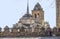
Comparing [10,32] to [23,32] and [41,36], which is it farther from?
[41,36]

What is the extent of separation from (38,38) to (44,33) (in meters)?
0.74

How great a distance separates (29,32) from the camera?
1234 inches

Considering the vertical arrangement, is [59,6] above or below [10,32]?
above

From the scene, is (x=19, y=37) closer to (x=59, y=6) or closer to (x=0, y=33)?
(x=0, y=33)

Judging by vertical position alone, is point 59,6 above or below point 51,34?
above

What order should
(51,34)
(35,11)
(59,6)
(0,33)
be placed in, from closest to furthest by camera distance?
(59,6) → (51,34) → (0,33) → (35,11)

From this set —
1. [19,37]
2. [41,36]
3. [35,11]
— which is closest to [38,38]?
[41,36]

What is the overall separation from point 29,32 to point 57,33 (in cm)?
302

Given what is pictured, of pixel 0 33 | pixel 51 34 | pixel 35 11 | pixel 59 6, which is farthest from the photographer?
pixel 35 11

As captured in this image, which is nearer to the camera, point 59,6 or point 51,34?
point 59,6

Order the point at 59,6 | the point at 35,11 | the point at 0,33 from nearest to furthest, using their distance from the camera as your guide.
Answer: the point at 59,6
the point at 0,33
the point at 35,11

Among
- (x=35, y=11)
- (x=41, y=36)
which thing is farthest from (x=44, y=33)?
(x=35, y=11)

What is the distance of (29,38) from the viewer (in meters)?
31.6

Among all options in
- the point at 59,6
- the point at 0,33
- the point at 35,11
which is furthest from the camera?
the point at 35,11
